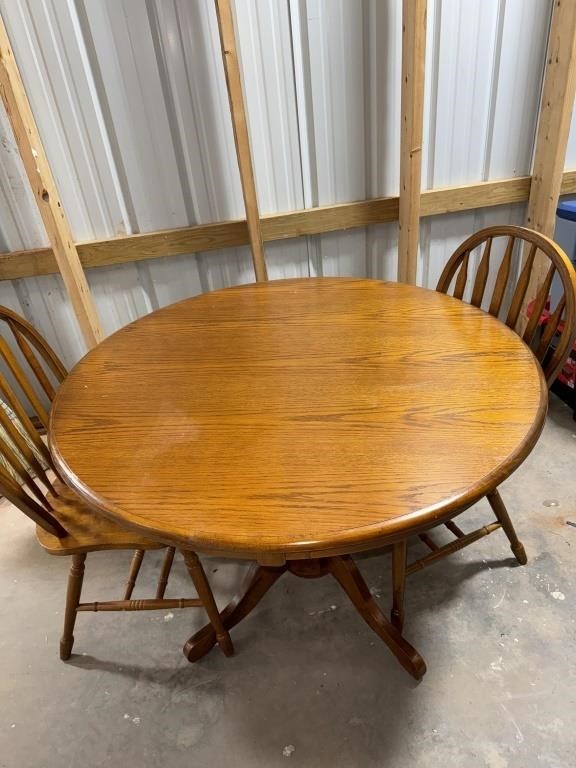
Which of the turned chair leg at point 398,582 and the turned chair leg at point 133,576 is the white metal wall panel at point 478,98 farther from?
the turned chair leg at point 133,576

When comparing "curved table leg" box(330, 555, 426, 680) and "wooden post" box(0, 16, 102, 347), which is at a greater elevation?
"wooden post" box(0, 16, 102, 347)

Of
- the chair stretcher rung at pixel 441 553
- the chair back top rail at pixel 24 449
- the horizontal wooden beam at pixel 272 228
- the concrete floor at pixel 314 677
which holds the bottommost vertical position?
the concrete floor at pixel 314 677

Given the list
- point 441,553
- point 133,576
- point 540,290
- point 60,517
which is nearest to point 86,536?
point 60,517

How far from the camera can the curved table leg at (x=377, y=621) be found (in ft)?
3.99

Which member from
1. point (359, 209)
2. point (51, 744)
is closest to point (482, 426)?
point (51, 744)

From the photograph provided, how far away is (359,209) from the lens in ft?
6.56

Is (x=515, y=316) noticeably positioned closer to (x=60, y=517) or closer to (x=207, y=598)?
(x=207, y=598)

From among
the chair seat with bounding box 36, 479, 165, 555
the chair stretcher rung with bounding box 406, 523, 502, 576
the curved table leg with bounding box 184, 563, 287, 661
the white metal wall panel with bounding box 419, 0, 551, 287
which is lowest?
the curved table leg with bounding box 184, 563, 287, 661

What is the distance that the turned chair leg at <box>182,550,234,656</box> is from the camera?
1156 mm

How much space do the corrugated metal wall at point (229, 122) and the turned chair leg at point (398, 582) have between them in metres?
1.33

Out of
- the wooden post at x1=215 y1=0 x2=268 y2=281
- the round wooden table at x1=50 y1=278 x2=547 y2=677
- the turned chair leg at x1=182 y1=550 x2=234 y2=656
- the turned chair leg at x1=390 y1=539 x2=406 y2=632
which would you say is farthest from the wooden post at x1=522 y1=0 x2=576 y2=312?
the turned chair leg at x1=182 y1=550 x2=234 y2=656

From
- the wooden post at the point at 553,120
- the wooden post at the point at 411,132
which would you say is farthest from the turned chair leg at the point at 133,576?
the wooden post at the point at 553,120

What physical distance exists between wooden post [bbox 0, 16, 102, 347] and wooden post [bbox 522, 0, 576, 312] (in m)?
1.90

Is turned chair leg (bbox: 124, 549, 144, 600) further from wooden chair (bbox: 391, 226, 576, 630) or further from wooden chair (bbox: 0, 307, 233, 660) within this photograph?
wooden chair (bbox: 391, 226, 576, 630)
